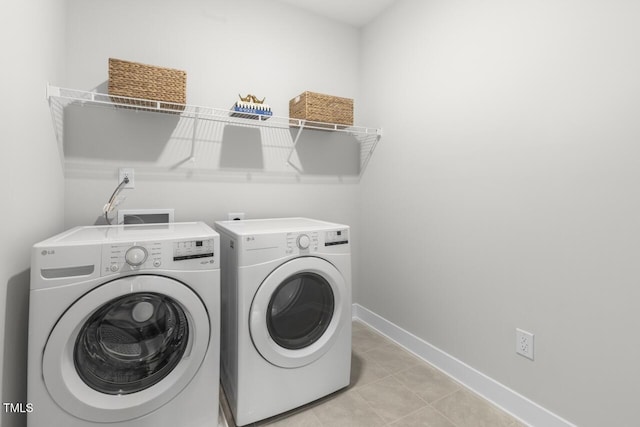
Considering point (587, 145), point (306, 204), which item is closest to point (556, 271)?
point (587, 145)

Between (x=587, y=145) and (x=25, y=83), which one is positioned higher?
(x=25, y=83)

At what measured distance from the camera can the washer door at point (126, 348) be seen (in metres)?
1.09

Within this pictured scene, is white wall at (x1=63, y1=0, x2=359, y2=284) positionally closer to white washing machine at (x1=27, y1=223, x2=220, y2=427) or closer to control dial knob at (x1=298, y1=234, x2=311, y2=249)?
white washing machine at (x1=27, y1=223, x2=220, y2=427)

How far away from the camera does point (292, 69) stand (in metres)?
2.31

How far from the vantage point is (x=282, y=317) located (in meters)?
1.56

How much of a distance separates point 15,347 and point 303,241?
1.13 m

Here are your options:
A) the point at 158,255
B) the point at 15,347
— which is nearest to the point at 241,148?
the point at 158,255

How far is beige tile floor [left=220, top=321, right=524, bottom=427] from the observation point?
58.2 inches

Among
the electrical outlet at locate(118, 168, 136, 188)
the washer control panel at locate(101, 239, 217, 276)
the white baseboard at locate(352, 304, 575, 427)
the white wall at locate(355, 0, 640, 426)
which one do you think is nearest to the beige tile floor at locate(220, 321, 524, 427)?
the white baseboard at locate(352, 304, 575, 427)

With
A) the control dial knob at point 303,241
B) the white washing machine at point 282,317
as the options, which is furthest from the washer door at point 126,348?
the control dial knob at point 303,241

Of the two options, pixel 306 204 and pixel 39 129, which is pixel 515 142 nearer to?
Answer: pixel 306 204

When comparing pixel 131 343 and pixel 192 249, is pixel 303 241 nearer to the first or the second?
pixel 192 249

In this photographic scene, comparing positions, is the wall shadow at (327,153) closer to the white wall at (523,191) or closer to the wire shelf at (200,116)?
the wire shelf at (200,116)

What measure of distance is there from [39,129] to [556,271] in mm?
2263
